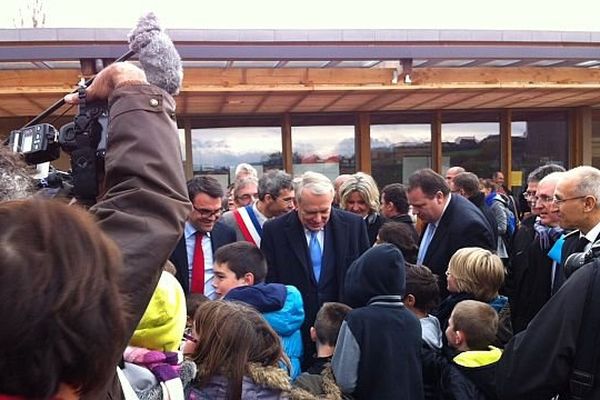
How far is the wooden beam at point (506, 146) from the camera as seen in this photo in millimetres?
10641

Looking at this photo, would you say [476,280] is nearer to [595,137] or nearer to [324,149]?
[324,149]

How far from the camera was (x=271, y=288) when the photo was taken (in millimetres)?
2701

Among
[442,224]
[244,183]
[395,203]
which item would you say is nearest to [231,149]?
[244,183]

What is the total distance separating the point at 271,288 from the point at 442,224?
186 cm

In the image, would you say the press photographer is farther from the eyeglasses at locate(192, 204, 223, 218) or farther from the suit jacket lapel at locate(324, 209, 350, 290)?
the suit jacket lapel at locate(324, 209, 350, 290)

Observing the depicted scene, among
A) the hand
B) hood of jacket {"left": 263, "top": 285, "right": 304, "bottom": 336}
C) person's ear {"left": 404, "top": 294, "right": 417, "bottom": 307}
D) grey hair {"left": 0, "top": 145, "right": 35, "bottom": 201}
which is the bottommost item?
person's ear {"left": 404, "top": 294, "right": 417, "bottom": 307}

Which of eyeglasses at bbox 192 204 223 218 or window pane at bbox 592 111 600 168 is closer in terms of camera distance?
eyeglasses at bbox 192 204 223 218

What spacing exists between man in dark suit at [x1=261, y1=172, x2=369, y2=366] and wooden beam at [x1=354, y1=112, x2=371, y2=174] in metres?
6.44

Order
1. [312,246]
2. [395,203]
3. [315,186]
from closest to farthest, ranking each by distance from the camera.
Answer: [315,186] < [312,246] < [395,203]

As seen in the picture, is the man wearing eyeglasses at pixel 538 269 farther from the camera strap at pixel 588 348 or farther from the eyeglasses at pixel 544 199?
the camera strap at pixel 588 348

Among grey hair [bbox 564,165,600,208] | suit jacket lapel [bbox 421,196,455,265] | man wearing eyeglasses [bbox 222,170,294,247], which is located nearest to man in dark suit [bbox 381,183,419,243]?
suit jacket lapel [bbox 421,196,455,265]

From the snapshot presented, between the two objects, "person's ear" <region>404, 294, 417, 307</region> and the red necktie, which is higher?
the red necktie

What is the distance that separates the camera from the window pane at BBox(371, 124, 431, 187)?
1030 centimetres

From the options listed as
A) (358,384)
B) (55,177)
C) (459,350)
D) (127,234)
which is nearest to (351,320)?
(358,384)
